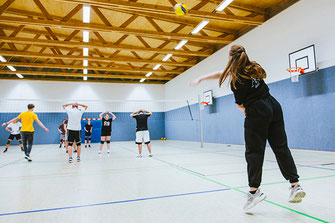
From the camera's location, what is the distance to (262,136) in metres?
2.10

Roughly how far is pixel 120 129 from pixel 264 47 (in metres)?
13.5

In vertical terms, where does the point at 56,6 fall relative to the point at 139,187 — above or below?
above

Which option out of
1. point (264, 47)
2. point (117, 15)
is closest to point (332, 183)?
point (264, 47)

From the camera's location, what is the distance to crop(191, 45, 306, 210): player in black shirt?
2.08 metres

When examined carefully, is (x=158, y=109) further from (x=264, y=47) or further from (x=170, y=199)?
(x=170, y=199)

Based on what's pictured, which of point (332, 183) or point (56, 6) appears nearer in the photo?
point (332, 183)

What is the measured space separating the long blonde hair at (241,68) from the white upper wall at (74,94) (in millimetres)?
14171

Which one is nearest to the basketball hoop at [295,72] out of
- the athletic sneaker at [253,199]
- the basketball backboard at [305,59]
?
the basketball backboard at [305,59]

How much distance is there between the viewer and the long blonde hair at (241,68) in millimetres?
2117

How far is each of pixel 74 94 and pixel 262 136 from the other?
1835cm

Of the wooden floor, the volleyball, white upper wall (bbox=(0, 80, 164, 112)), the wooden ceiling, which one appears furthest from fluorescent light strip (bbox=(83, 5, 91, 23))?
white upper wall (bbox=(0, 80, 164, 112))

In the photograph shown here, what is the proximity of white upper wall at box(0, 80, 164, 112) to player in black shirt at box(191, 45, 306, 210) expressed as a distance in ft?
46.7

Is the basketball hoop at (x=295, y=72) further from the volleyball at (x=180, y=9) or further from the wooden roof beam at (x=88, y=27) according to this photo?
the wooden roof beam at (x=88, y=27)

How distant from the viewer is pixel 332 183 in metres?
3.08
